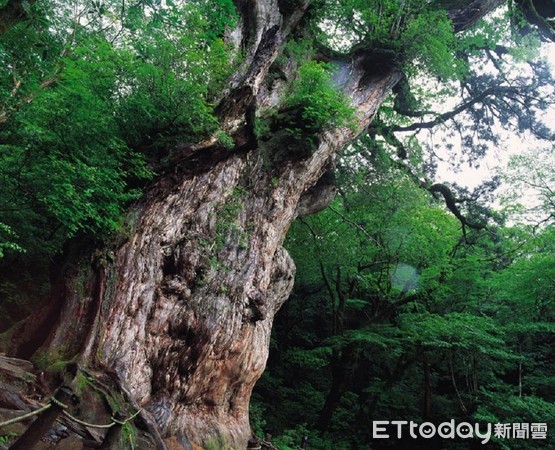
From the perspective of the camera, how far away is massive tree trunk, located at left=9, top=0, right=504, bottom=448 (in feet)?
14.7

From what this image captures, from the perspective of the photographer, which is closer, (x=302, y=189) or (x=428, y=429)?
(x=302, y=189)

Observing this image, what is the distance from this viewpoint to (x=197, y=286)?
17.5 ft

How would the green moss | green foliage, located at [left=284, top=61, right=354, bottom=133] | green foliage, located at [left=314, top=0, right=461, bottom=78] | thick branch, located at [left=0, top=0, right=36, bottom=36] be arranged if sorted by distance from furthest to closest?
1. green foliage, located at [left=314, top=0, right=461, bottom=78]
2. green foliage, located at [left=284, top=61, right=354, bottom=133]
3. the green moss
4. thick branch, located at [left=0, top=0, right=36, bottom=36]

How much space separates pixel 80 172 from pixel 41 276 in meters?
4.37

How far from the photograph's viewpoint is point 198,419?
495 cm

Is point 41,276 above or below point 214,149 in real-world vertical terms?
below

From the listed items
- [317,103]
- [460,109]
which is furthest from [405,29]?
[460,109]

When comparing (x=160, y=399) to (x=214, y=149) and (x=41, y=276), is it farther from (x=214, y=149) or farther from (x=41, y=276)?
(x=41, y=276)

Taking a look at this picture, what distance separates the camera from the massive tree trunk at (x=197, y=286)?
447 cm

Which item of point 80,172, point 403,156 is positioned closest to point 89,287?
point 80,172

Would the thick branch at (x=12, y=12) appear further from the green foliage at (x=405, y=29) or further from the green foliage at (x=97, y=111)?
the green foliage at (x=405, y=29)

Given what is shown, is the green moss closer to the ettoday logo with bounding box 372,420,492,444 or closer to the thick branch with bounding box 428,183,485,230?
the ettoday logo with bounding box 372,420,492,444

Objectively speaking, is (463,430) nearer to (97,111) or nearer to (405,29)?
(405,29)

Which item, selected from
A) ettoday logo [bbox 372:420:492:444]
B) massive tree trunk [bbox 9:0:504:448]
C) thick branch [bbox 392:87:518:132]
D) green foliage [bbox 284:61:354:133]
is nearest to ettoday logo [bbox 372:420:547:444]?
ettoday logo [bbox 372:420:492:444]
